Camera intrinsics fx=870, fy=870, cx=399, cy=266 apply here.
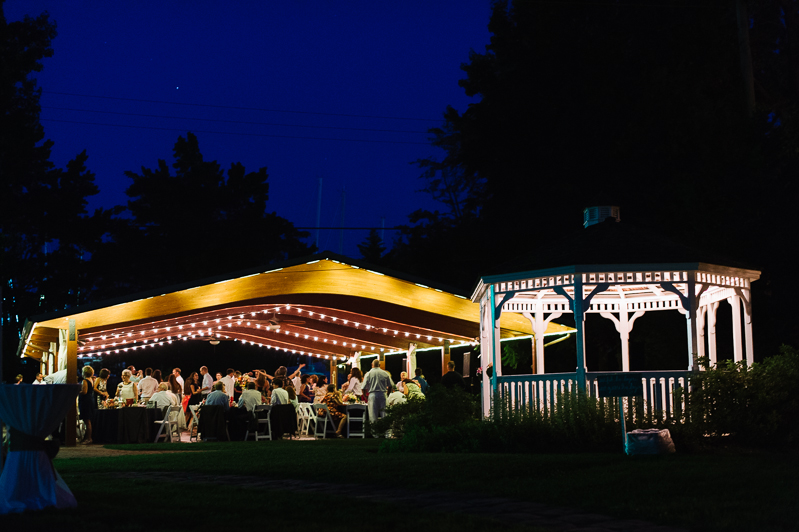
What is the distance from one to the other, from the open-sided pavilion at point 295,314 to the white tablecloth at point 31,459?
8.26 meters

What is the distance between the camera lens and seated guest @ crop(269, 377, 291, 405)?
17.0m

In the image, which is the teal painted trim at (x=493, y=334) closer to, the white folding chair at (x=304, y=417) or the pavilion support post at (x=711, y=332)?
the pavilion support post at (x=711, y=332)

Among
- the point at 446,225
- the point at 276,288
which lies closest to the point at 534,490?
the point at 276,288

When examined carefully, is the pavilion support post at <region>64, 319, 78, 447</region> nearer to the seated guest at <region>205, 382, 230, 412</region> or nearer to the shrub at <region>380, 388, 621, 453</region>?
the seated guest at <region>205, 382, 230, 412</region>

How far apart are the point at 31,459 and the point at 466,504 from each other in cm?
345

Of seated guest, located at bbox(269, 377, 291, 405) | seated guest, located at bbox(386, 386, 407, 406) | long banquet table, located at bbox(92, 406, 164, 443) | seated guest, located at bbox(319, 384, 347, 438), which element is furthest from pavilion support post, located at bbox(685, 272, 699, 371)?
long banquet table, located at bbox(92, 406, 164, 443)

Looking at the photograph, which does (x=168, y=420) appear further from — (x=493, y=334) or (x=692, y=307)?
(x=692, y=307)

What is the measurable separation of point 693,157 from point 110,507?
20133 mm

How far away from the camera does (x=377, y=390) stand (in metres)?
17.2

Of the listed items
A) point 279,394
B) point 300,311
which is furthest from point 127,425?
point 300,311

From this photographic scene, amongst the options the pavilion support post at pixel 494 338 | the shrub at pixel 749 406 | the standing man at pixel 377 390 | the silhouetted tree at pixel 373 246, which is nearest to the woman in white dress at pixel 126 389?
A: the standing man at pixel 377 390

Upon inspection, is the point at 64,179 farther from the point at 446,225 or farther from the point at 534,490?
the point at 534,490

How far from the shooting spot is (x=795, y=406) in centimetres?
1114

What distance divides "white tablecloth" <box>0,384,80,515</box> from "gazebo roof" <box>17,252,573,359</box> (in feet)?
26.9
